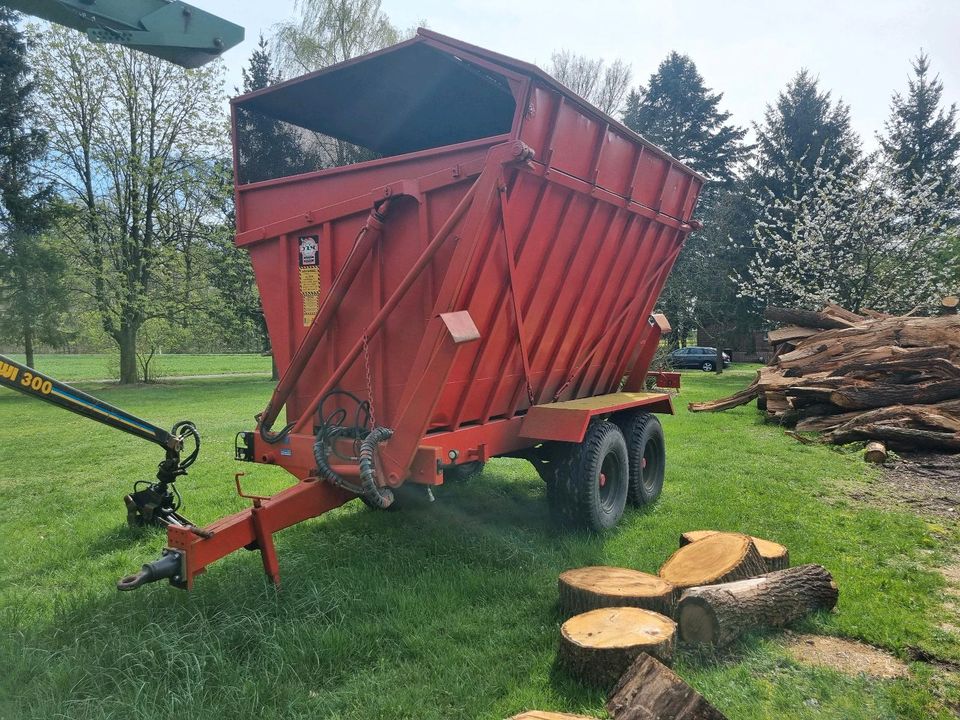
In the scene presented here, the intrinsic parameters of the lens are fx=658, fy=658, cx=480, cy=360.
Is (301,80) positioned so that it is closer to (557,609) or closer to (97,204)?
(557,609)

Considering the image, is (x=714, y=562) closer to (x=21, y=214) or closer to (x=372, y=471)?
(x=372, y=471)

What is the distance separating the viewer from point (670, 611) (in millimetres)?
3725

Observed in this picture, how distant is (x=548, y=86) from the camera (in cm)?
423

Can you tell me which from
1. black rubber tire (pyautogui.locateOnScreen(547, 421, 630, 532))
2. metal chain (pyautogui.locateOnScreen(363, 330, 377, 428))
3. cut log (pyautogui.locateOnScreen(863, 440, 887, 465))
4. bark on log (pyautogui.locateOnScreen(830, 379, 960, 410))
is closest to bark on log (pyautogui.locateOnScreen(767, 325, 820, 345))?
bark on log (pyautogui.locateOnScreen(830, 379, 960, 410))

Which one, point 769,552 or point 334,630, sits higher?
point 769,552

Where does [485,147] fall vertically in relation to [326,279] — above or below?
above

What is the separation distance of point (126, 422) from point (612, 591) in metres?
3.09

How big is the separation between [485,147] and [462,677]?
9.93 ft

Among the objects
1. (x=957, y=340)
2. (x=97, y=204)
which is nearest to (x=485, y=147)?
(x=957, y=340)

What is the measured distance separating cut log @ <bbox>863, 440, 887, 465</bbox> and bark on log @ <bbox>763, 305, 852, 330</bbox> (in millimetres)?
5294

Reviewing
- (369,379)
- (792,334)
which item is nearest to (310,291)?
(369,379)

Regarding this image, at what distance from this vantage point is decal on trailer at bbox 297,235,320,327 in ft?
15.5

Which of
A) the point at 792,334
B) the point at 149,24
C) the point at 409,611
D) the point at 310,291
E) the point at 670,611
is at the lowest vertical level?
the point at 409,611

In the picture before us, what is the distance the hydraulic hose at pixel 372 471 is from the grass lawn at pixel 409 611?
0.67 metres
